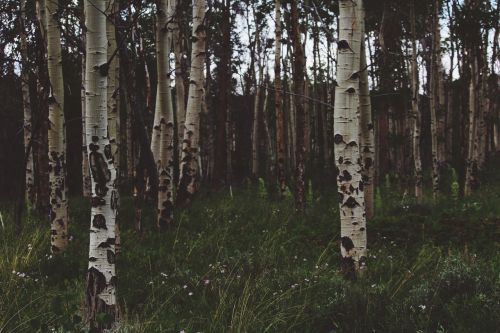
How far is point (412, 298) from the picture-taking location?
424cm

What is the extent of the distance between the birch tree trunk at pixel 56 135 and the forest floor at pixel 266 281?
36 cm

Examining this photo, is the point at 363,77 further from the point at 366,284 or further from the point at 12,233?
the point at 12,233

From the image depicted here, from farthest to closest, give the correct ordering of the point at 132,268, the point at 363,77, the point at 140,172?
the point at 363,77 < the point at 140,172 < the point at 132,268

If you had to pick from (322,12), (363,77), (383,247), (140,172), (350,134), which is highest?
(322,12)

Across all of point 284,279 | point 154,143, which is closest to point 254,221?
point 154,143

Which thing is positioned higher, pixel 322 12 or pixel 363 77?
pixel 322 12

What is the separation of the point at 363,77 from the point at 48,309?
270 inches

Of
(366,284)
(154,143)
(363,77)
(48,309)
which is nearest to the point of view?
(48,309)

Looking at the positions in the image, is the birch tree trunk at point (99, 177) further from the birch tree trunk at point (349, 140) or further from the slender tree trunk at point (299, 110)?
the slender tree trunk at point (299, 110)

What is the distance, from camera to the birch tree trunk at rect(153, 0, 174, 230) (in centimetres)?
800

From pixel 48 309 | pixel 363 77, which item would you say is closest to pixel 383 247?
pixel 363 77

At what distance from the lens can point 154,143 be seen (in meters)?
9.65

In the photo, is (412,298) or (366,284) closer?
(412,298)

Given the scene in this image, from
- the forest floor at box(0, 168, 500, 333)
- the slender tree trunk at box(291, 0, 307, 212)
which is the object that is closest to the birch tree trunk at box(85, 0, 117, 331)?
the forest floor at box(0, 168, 500, 333)
